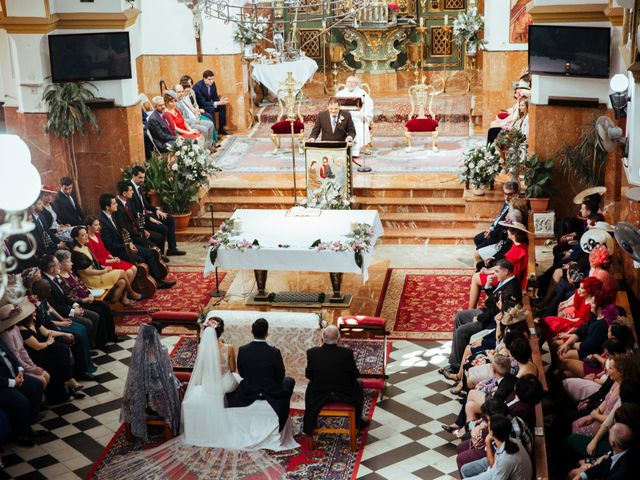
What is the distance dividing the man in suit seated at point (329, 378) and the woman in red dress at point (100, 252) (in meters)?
4.16

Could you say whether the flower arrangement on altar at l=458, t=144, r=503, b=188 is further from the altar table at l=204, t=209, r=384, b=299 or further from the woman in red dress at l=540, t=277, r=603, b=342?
the woman in red dress at l=540, t=277, r=603, b=342

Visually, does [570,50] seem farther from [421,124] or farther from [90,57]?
[90,57]

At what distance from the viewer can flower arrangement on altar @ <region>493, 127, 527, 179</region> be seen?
14.6 metres

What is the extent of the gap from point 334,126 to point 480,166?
223cm

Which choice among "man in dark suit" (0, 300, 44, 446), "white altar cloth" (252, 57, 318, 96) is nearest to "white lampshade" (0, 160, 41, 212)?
"man in dark suit" (0, 300, 44, 446)

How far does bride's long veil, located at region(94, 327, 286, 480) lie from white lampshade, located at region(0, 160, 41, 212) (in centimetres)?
473

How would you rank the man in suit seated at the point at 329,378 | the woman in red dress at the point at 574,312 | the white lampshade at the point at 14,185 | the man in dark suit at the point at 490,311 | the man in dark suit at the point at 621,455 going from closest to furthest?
1. the white lampshade at the point at 14,185
2. the man in dark suit at the point at 621,455
3. the man in suit seated at the point at 329,378
4. the woman in red dress at the point at 574,312
5. the man in dark suit at the point at 490,311

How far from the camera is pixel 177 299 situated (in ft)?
43.1

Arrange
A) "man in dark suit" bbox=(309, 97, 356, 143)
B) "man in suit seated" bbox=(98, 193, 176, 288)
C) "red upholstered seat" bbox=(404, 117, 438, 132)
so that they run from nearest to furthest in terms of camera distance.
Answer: "man in suit seated" bbox=(98, 193, 176, 288) → "man in dark suit" bbox=(309, 97, 356, 143) → "red upholstered seat" bbox=(404, 117, 438, 132)

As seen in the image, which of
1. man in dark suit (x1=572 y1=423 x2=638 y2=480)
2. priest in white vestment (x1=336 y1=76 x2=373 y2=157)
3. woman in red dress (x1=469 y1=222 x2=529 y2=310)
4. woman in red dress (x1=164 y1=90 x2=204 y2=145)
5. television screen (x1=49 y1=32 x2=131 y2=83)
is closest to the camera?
man in dark suit (x1=572 y1=423 x2=638 y2=480)

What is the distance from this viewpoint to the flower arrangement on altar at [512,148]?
14.6 metres

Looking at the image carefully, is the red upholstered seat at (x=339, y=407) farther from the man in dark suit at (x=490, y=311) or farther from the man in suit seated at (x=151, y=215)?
the man in suit seated at (x=151, y=215)

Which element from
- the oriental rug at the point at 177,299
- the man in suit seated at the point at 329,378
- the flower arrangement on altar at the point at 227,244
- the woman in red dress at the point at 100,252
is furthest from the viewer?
the woman in red dress at the point at 100,252

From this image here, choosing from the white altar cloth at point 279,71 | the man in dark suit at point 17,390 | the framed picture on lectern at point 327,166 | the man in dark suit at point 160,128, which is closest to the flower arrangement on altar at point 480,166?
the framed picture on lectern at point 327,166
